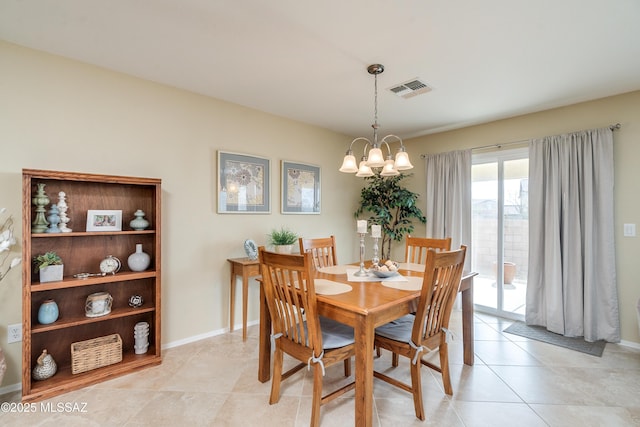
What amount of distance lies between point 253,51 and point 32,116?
168cm

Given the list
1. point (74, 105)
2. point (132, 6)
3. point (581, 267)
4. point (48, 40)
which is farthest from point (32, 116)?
point (581, 267)

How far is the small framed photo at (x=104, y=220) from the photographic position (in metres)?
2.24

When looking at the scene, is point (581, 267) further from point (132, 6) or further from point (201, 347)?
point (132, 6)

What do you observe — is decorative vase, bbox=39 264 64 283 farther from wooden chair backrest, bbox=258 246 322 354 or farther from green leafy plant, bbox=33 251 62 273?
wooden chair backrest, bbox=258 246 322 354

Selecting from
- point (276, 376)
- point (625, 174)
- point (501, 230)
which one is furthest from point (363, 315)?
point (625, 174)

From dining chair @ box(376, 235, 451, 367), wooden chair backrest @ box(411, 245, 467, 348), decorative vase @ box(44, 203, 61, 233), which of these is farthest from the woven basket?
wooden chair backrest @ box(411, 245, 467, 348)

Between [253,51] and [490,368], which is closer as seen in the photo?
[253,51]

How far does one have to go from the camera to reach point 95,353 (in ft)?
7.18

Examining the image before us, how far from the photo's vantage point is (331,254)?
294 centimetres

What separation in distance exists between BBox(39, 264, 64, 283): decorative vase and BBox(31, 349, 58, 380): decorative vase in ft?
1.71

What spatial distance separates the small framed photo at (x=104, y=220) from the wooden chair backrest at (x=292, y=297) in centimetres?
139

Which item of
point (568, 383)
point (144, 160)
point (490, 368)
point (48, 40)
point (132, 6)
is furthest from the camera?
point (144, 160)

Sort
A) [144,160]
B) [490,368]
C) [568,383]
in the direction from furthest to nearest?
[144,160], [490,368], [568,383]

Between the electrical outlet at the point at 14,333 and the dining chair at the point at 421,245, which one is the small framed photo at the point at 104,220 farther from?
the dining chair at the point at 421,245
